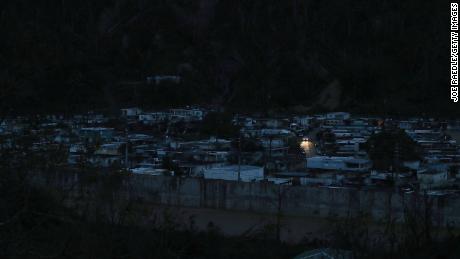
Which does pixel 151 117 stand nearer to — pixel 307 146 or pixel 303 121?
pixel 303 121

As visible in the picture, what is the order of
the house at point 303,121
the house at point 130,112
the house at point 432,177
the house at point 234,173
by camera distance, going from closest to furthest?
the house at point 432,177
the house at point 234,173
the house at point 303,121
the house at point 130,112

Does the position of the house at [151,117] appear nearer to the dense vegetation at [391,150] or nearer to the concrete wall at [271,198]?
the dense vegetation at [391,150]

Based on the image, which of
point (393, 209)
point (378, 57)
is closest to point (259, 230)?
A: point (393, 209)

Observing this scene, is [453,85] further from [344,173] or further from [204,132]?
[344,173]

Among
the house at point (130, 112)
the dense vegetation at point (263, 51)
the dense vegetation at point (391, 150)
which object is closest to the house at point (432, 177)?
the dense vegetation at point (391, 150)

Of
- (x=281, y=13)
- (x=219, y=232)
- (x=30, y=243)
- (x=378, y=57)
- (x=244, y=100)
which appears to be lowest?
(x=219, y=232)

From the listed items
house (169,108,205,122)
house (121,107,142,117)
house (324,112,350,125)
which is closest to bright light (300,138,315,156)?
house (324,112,350,125)
